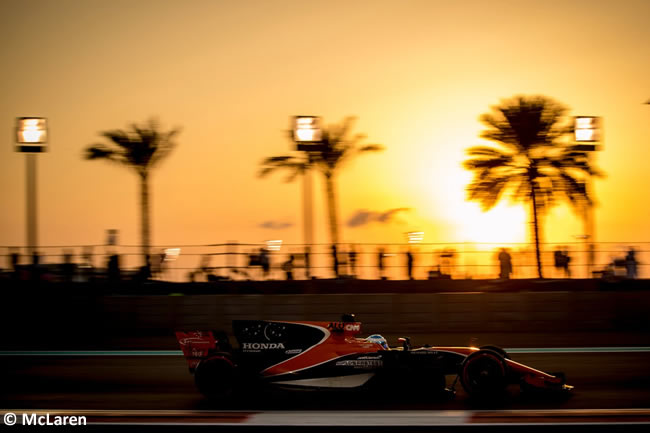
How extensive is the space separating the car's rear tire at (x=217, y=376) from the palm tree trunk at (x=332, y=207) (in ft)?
52.7

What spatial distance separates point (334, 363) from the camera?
900 centimetres

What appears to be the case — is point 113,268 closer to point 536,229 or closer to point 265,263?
point 265,263

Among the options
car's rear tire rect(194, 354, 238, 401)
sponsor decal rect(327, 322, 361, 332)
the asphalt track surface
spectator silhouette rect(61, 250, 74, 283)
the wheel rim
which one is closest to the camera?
the wheel rim

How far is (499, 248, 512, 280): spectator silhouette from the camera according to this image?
73.0 ft

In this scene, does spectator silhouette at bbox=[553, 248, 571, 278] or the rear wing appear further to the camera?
spectator silhouette at bbox=[553, 248, 571, 278]

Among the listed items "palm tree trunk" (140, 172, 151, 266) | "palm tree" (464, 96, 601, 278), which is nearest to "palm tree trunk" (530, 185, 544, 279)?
"palm tree" (464, 96, 601, 278)

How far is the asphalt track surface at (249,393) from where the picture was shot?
884cm

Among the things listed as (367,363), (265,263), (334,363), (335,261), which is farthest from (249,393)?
(335,261)

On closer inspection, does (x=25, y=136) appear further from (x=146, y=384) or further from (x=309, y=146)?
(x=146, y=384)

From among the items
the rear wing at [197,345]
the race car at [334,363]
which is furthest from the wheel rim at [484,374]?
the rear wing at [197,345]

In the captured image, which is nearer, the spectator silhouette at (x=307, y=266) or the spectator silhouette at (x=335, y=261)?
the spectator silhouette at (x=307, y=266)

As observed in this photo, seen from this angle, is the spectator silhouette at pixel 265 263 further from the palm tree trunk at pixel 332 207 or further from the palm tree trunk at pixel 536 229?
the palm tree trunk at pixel 536 229

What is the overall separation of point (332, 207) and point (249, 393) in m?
16.3

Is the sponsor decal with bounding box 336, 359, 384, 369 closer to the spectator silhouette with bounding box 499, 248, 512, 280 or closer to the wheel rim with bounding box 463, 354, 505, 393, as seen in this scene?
the wheel rim with bounding box 463, 354, 505, 393
